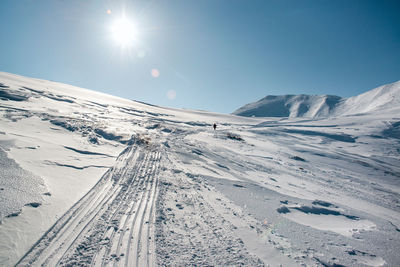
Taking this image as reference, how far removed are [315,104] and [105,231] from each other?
132460 millimetres

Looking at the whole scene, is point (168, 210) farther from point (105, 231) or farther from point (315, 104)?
point (315, 104)

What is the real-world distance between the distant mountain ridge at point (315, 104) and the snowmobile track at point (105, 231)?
90016mm

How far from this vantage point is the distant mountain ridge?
75.3m

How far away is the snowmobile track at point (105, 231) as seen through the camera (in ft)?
10.4

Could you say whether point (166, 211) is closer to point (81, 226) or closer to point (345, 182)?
point (81, 226)

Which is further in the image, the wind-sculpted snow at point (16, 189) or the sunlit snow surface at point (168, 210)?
the wind-sculpted snow at point (16, 189)

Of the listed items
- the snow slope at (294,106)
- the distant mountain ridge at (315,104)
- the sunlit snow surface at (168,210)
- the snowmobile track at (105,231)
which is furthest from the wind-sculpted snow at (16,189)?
the snow slope at (294,106)

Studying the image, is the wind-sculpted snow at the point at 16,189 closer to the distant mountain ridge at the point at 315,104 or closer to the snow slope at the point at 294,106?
the distant mountain ridge at the point at 315,104

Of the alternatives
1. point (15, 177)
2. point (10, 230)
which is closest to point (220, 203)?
point (10, 230)

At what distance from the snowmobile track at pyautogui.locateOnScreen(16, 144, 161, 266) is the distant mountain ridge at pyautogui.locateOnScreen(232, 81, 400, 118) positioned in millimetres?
90016

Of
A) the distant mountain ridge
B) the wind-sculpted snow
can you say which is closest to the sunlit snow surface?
the wind-sculpted snow

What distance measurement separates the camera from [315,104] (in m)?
112

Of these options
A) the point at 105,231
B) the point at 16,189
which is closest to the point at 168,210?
the point at 105,231

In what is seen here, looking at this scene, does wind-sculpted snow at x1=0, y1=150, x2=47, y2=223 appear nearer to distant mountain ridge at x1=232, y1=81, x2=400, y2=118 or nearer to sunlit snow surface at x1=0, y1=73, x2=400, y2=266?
sunlit snow surface at x1=0, y1=73, x2=400, y2=266
